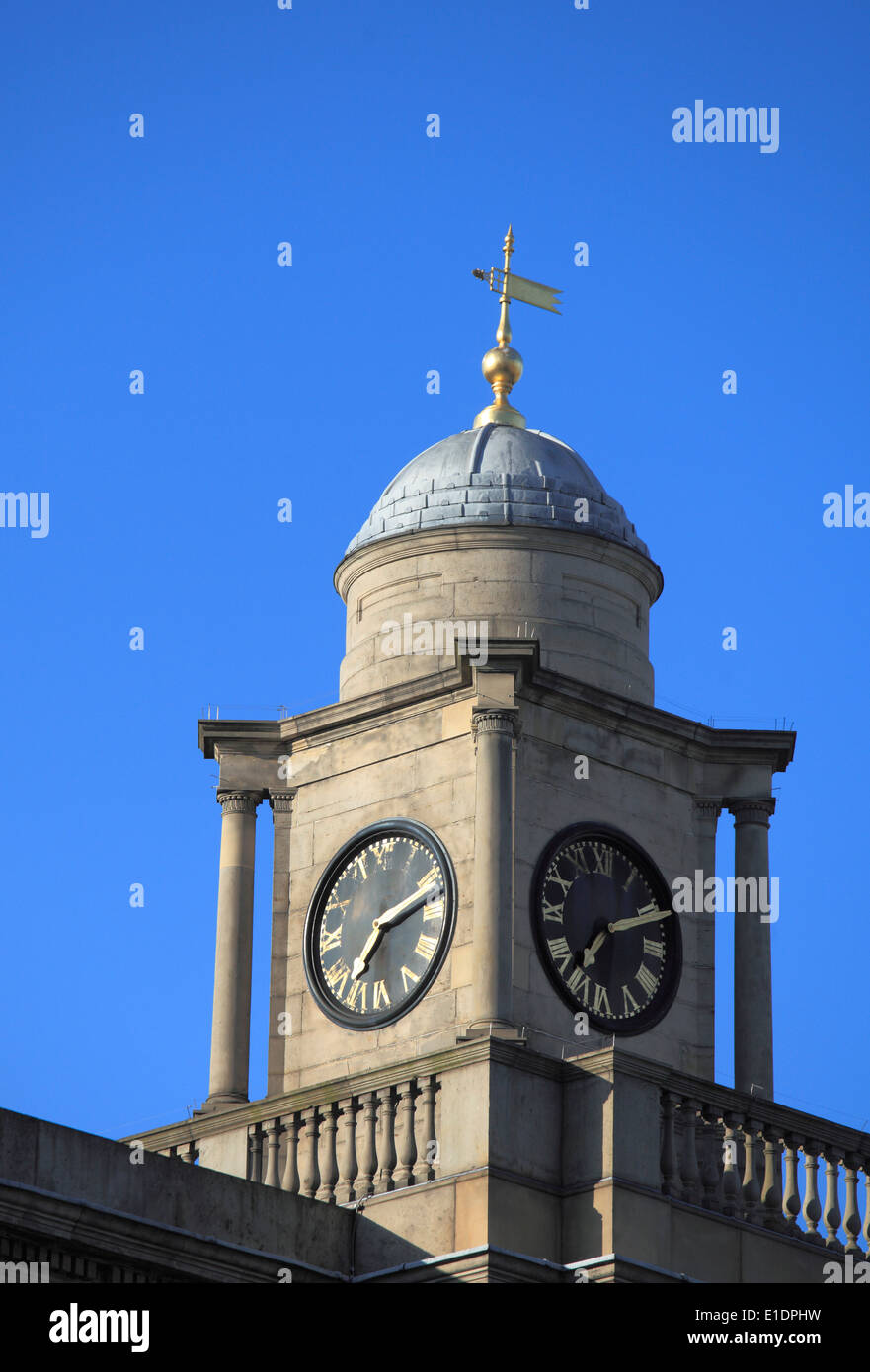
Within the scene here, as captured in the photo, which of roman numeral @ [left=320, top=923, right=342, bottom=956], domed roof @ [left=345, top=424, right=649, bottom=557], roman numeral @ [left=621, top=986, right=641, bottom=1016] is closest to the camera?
roman numeral @ [left=621, top=986, right=641, bottom=1016]

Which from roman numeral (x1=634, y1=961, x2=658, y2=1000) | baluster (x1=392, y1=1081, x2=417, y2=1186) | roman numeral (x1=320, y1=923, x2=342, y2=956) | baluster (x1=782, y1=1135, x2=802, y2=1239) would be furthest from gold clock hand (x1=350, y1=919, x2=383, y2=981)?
baluster (x1=782, y1=1135, x2=802, y2=1239)

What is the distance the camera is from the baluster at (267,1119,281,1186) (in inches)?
1244

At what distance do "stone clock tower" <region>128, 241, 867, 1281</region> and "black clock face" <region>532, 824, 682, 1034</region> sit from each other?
0.12 ft

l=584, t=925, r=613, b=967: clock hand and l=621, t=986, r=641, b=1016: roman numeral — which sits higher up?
l=584, t=925, r=613, b=967: clock hand

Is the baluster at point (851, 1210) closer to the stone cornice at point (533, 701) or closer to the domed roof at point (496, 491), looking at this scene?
the stone cornice at point (533, 701)

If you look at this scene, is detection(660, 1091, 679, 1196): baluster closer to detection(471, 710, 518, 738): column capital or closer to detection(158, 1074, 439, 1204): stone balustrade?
detection(158, 1074, 439, 1204): stone balustrade

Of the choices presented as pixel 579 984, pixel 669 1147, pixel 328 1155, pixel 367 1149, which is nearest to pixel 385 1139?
pixel 367 1149

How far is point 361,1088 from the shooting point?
3095 centimetres

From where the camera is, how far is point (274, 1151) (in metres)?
31.7

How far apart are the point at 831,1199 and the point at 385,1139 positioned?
4.60 m

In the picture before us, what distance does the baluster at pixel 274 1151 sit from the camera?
31.6 metres

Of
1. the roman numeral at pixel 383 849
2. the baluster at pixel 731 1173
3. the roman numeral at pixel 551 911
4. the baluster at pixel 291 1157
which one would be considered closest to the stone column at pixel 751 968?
the roman numeral at pixel 551 911

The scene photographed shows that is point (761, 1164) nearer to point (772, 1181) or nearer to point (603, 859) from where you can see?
point (772, 1181)
